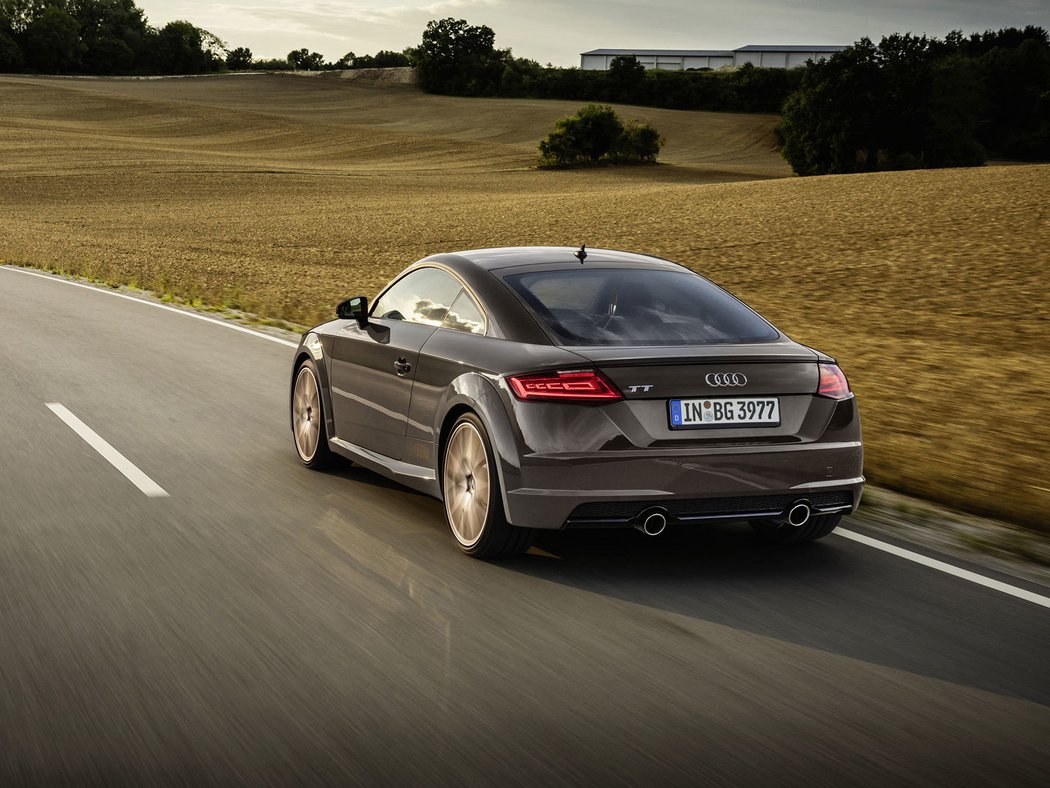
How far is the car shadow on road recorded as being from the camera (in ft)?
15.3

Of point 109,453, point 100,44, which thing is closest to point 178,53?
point 100,44

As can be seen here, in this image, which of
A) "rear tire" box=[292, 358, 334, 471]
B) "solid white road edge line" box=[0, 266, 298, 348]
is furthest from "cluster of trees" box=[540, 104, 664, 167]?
"rear tire" box=[292, 358, 334, 471]

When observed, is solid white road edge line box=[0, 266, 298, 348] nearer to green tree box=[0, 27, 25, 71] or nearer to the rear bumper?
the rear bumper

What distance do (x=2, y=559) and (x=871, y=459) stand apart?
5.40 meters

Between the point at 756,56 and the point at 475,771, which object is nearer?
the point at 475,771

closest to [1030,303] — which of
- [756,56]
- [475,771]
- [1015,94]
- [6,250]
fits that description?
[475,771]

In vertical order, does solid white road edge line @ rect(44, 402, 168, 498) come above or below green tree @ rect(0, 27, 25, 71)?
below

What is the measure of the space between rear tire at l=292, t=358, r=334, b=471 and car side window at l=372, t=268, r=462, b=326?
2.26 ft

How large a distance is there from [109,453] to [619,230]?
96.4ft

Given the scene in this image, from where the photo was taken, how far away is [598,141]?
87.3m

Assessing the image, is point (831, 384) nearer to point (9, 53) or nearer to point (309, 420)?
point (309, 420)

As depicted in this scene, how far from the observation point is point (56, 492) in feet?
23.1

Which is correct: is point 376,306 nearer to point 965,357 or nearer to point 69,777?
point 69,777

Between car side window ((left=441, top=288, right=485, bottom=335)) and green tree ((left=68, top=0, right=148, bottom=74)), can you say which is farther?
green tree ((left=68, top=0, right=148, bottom=74))
